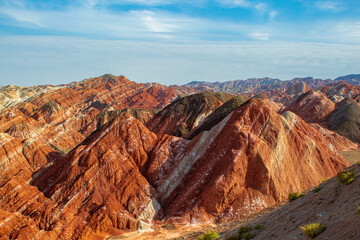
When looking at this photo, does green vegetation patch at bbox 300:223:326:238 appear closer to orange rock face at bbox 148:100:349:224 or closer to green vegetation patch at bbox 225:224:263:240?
green vegetation patch at bbox 225:224:263:240

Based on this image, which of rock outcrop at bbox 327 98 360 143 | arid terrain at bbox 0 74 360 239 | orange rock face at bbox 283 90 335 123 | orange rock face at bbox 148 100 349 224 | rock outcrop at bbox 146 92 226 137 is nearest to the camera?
arid terrain at bbox 0 74 360 239

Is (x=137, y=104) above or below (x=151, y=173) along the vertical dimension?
below

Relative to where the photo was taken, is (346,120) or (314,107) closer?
(346,120)

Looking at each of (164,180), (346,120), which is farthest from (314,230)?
(346,120)

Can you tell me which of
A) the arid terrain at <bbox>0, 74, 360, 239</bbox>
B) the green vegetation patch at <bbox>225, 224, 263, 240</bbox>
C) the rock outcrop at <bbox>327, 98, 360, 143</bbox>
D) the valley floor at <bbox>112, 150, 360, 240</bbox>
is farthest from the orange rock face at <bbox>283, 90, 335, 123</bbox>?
the green vegetation patch at <bbox>225, 224, 263, 240</bbox>

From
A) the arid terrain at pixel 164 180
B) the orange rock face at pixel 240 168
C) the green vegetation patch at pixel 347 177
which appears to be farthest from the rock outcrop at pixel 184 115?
the green vegetation patch at pixel 347 177

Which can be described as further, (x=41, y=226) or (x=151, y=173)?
(x=151, y=173)

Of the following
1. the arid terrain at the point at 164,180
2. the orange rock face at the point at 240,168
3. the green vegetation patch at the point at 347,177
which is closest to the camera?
the green vegetation patch at the point at 347,177

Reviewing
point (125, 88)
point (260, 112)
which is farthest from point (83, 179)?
point (125, 88)

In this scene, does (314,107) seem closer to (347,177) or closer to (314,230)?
(347,177)

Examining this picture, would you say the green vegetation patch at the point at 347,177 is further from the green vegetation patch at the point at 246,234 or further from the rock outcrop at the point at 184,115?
the rock outcrop at the point at 184,115

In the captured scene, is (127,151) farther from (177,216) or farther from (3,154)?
(3,154)
